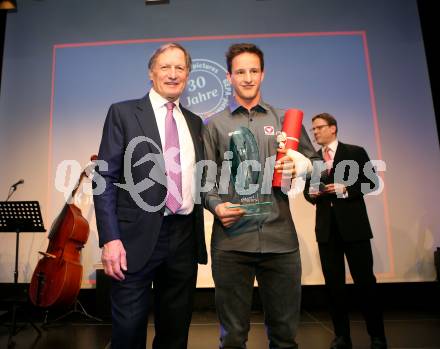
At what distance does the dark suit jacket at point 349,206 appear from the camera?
2.64 m

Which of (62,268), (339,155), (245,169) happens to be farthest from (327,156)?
(62,268)

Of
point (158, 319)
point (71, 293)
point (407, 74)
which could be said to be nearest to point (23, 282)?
point (71, 293)

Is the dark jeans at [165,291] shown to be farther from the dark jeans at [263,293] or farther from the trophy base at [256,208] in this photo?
the trophy base at [256,208]

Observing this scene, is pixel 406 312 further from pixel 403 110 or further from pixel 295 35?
pixel 295 35

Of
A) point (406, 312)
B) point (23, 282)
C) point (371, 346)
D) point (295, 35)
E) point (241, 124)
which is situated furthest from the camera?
point (295, 35)

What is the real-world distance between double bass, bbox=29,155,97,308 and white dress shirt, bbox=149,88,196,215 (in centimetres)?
163

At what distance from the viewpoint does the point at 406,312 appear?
3832 mm

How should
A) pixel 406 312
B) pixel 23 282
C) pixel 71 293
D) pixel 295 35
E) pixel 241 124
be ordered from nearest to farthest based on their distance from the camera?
pixel 241 124 < pixel 71 293 < pixel 406 312 < pixel 23 282 < pixel 295 35

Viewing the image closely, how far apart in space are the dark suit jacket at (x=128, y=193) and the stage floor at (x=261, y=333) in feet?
5.90

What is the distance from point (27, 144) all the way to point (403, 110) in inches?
179

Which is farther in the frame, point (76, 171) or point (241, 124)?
point (76, 171)

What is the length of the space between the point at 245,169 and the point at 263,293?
540 mm

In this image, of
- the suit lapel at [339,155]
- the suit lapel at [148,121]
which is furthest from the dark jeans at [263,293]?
the suit lapel at [339,155]

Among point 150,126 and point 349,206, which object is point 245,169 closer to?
point 150,126
